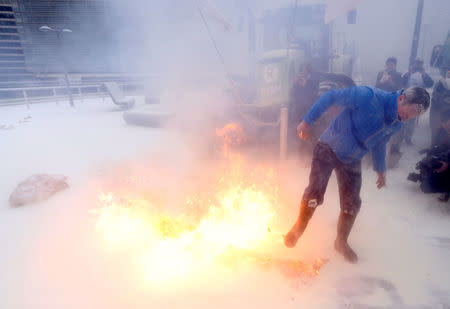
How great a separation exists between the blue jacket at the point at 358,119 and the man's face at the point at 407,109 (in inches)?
1.6

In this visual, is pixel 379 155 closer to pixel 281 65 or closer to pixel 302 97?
pixel 302 97

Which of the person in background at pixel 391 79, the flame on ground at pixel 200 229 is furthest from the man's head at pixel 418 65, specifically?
the flame on ground at pixel 200 229

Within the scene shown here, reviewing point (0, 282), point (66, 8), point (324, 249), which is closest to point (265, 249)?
point (324, 249)

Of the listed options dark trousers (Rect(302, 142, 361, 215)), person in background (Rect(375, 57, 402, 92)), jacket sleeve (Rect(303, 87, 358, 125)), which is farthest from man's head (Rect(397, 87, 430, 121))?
person in background (Rect(375, 57, 402, 92))

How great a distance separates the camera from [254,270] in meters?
2.56

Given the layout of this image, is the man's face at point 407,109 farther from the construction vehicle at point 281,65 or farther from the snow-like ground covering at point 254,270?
the construction vehicle at point 281,65

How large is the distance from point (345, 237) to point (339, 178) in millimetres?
578

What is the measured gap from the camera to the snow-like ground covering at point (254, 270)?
226 cm

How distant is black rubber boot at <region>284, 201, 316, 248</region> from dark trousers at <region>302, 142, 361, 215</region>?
0.19 ft

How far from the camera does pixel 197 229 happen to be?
10.2ft

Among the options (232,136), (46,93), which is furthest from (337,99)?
(46,93)

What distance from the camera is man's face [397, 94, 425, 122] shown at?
7.34 ft

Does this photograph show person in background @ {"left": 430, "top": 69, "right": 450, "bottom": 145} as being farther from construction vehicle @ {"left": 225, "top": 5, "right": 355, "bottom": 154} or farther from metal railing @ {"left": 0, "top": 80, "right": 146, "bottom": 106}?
metal railing @ {"left": 0, "top": 80, "right": 146, "bottom": 106}

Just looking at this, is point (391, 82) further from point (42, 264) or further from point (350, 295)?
point (42, 264)
